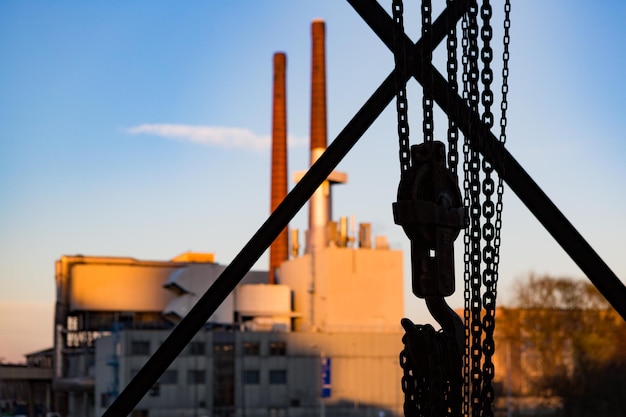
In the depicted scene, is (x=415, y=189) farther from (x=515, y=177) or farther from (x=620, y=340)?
(x=620, y=340)

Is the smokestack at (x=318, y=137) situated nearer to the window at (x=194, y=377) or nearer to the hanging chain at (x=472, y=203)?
the window at (x=194, y=377)

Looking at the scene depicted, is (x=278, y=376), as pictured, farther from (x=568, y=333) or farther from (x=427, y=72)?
(x=427, y=72)

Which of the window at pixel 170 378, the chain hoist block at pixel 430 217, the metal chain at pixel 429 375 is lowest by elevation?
the metal chain at pixel 429 375

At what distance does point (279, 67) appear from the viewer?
69500mm

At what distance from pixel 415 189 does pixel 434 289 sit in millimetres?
589

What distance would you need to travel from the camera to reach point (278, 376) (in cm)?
6022

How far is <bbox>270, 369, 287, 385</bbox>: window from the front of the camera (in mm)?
60062

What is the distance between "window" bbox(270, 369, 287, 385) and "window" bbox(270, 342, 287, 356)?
91cm

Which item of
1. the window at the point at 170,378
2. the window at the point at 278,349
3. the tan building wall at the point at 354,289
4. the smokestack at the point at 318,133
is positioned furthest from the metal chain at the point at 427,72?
the smokestack at the point at 318,133

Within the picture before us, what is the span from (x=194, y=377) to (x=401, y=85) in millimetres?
53095

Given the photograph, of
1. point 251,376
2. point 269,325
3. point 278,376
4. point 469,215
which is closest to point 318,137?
point 269,325

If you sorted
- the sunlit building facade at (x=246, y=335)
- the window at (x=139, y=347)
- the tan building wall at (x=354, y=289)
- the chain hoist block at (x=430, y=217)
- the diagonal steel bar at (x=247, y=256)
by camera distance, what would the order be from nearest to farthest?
the chain hoist block at (x=430, y=217) → the diagonal steel bar at (x=247, y=256) → the window at (x=139, y=347) → the sunlit building facade at (x=246, y=335) → the tan building wall at (x=354, y=289)

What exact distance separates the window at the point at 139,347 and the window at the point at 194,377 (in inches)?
92.9

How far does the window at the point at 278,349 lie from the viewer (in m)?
60.8
